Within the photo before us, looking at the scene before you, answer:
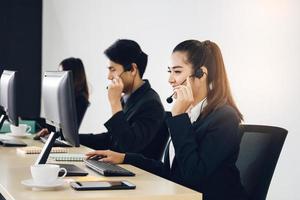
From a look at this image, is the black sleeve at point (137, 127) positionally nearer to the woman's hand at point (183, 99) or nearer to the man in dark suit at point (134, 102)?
the man in dark suit at point (134, 102)

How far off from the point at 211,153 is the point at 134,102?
0.92 metres

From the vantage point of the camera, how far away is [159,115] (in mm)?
2822

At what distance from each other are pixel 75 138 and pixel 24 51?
4.64 metres

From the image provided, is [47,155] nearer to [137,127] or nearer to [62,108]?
[62,108]

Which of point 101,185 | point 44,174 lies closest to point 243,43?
point 101,185

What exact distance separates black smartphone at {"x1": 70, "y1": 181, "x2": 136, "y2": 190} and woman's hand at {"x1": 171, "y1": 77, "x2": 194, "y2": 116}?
44cm

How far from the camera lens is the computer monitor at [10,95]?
2.78m

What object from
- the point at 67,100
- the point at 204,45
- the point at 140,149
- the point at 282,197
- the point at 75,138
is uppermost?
the point at 204,45

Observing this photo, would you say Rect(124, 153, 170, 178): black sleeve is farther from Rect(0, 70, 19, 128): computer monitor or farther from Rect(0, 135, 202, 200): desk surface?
Rect(0, 70, 19, 128): computer monitor

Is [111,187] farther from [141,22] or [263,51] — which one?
[141,22]

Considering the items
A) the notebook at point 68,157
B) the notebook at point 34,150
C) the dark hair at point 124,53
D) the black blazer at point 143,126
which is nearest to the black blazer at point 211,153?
the notebook at point 68,157

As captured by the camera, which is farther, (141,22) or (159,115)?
(141,22)

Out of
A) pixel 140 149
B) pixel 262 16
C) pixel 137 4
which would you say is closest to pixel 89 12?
pixel 137 4

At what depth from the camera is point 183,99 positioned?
2.15 m
